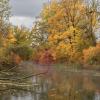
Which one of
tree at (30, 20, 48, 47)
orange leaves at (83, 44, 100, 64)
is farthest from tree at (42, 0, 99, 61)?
tree at (30, 20, 48, 47)

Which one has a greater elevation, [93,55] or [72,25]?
[72,25]

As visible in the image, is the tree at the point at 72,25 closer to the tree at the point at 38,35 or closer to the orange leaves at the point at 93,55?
the orange leaves at the point at 93,55

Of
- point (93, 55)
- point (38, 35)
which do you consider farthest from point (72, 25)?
point (38, 35)

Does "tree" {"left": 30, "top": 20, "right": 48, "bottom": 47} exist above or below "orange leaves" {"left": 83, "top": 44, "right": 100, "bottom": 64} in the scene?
above

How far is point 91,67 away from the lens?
50781 mm

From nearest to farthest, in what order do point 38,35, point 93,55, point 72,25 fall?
1. point 93,55
2. point 72,25
3. point 38,35

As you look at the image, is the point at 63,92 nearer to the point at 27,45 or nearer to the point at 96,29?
the point at 96,29

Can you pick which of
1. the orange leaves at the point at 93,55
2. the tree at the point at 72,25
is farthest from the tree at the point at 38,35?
the orange leaves at the point at 93,55

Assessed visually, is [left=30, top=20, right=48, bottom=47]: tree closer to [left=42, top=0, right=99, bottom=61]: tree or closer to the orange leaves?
[left=42, top=0, right=99, bottom=61]: tree

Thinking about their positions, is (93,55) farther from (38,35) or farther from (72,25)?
(38,35)

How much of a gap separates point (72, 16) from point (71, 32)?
3037 mm

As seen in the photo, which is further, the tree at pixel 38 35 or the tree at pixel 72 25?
the tree at pixel 38 35

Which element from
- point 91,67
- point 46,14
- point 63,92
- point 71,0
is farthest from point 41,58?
point 63,92

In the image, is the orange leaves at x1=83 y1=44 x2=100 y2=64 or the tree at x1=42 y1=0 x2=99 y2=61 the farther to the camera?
the tree at x1=42 y1=0 x2=99 y2=61
